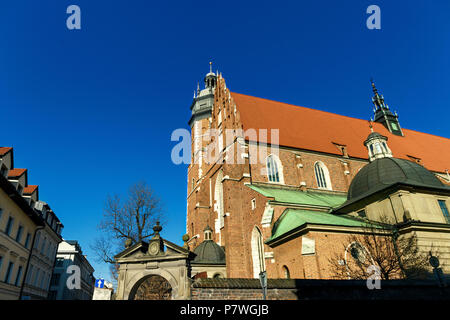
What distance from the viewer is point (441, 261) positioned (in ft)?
52.6

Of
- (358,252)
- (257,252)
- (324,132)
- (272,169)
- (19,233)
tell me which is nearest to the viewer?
(358,252)

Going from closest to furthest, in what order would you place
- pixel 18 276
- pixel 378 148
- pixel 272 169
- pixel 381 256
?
pixel 381 256, pixel 18 276, pixel 378 148, pixel 272 169

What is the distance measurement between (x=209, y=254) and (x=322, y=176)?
38.4ft

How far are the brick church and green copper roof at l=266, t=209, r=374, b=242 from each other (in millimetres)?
84

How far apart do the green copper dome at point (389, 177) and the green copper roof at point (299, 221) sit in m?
2.88

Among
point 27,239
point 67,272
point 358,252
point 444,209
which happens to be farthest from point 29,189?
point 444,209

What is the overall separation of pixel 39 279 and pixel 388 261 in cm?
2531

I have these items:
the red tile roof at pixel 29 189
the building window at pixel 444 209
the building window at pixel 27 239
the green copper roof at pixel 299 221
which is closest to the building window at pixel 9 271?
the building window at pixel 27 239

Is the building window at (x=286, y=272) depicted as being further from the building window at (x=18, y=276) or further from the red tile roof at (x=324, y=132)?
the building window at (x=18, y=276)

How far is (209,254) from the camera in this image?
2236 centimetres

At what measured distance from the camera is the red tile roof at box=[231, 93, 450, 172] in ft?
89.0

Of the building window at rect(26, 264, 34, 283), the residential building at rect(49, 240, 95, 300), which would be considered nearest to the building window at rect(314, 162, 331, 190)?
the building window at rect(26, 264, 34, 283)

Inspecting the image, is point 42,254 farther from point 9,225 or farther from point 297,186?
point 297,186

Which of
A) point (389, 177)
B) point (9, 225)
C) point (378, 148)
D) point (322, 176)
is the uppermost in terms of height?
point (378, 148)
